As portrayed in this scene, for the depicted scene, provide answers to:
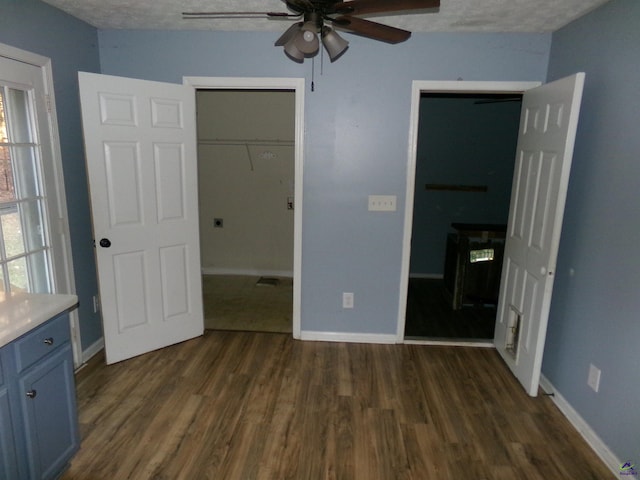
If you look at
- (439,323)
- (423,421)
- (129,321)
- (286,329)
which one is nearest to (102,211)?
(129,321)

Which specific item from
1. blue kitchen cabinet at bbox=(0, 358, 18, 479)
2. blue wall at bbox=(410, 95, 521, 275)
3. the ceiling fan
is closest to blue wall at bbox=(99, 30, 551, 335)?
the ceiling fan

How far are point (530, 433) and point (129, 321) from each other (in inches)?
106

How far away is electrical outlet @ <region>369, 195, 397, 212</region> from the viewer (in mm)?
3045

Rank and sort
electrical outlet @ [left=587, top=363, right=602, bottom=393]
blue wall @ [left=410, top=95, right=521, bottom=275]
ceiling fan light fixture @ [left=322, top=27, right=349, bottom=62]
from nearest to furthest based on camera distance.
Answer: ceiling fan light fixture @ [left=322, top=27, right=349, bottom=62], electrical outlet @ [left=587, top=363, right=602, bottom=393], blue wall @ [left=410, top=95, right=521, bottom=275]

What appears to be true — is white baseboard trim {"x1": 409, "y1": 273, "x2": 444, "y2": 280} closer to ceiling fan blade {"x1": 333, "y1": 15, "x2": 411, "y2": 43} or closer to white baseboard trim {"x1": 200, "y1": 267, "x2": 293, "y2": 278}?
white baseboard trim {"x1": 200, "y1": 267, "x2": 293, "y2": 278}

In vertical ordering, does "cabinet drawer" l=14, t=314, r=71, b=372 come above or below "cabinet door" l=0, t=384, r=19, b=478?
above

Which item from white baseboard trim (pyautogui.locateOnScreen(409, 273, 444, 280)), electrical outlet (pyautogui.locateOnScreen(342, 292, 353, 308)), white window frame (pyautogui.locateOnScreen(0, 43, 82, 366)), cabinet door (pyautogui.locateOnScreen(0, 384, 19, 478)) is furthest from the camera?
white baseboard trim (pyautogui.locateOnScreen(409, 273, 444, 280))

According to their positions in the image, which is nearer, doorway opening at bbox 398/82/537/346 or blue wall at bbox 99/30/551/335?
blue wall at bbox 99/30/551/335

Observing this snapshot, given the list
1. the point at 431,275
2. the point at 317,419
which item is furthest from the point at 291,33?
the point at 431,275

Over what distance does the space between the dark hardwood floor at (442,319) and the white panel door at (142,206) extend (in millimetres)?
2016

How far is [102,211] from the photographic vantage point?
104 inches

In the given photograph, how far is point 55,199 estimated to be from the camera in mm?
2541

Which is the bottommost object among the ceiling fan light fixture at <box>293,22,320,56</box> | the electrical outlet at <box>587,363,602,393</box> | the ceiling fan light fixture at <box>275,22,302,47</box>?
the electrical outlet at <box>587,363,602,393</box>

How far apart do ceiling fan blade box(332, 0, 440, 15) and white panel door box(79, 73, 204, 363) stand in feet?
5.38
